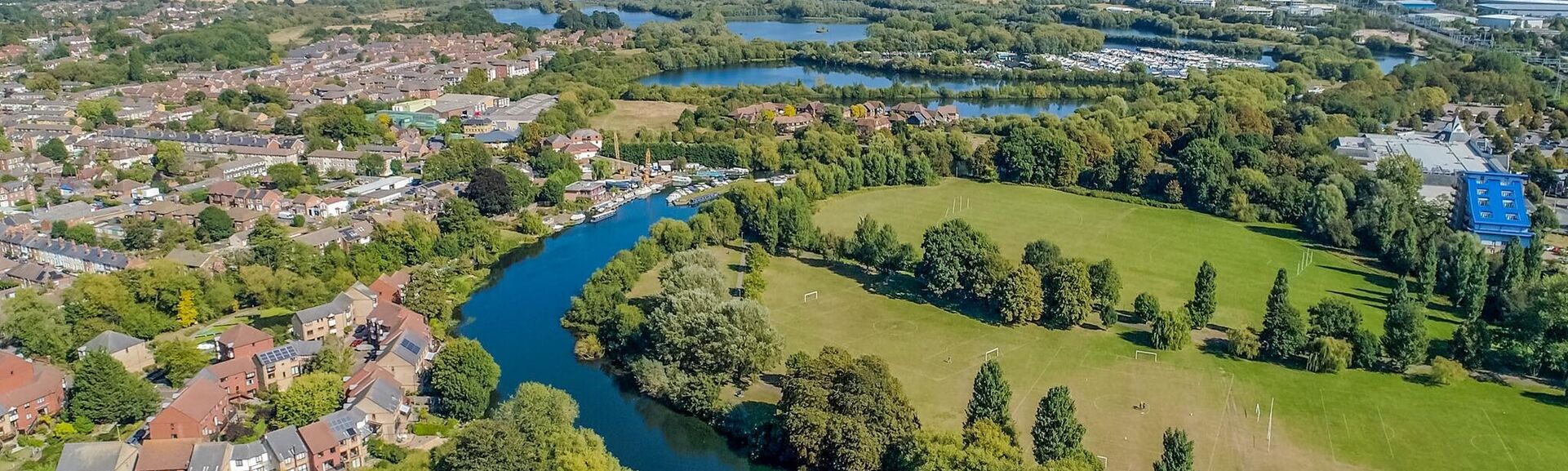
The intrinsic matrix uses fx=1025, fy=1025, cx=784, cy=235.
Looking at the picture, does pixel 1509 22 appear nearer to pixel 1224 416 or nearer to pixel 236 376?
pixel 1224 416

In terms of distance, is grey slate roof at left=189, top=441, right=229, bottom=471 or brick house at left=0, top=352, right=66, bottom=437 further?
brick house at left=0, top=352, right=66, bottom=437

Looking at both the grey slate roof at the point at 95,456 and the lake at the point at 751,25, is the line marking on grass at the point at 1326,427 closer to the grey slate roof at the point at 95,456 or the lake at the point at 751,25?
the grey slate roof at the point at 95,456

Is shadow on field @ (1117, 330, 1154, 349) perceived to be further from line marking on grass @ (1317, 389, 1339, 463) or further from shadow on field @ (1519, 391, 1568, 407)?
shadow on field @ (1519, 391, 1568, 407)

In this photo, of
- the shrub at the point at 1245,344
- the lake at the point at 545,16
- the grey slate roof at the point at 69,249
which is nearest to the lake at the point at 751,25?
the lake at the point at 545,16

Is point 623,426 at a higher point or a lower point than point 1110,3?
lower

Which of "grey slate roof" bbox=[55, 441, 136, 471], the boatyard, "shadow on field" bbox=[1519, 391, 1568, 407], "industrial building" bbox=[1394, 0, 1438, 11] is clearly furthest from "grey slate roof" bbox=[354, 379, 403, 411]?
"industrial building" bbox=[1394, 0, 1438, 11]

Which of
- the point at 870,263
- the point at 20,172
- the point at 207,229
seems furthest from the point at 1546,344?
the point at 20,172

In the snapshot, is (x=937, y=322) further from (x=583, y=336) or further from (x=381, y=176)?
(x=381, y=176)

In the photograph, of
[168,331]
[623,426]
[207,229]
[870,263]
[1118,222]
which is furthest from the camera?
[1118,222]
